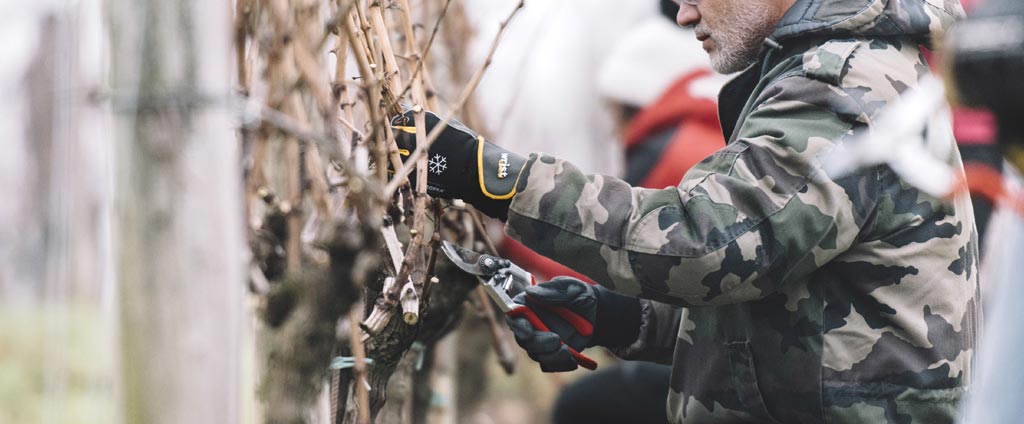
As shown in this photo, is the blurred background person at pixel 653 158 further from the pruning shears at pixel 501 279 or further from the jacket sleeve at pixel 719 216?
the jacket sleeve at pixel 719 216

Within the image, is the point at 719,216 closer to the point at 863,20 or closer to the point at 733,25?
the point at 863,20

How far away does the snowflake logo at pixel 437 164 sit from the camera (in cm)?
210

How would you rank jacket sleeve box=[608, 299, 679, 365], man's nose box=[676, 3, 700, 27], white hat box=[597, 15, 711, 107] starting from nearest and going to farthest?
man's nose box=[676, 3, 700, 27] → jacket sleeve box=[608, 299, 679, 365] → white hat box=[597, 15, 711, 107]

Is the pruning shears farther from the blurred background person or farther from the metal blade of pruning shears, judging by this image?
the blurred background person

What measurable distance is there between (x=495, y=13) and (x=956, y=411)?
6.21 meters

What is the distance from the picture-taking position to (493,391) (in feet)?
26.8

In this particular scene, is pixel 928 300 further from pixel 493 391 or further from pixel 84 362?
pixel 493 391

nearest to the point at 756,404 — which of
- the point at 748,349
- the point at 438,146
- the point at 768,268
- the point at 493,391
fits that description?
the point at 748,349

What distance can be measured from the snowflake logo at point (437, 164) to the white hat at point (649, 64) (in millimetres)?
2873

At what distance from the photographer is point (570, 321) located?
8.24 ft

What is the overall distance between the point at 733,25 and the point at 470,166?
0.70 meters

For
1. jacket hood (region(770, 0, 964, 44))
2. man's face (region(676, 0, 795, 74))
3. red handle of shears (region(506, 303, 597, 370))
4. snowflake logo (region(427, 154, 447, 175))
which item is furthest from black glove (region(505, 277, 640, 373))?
jacket hood (region(770, 0, 964, 44))

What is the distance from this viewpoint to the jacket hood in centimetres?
223

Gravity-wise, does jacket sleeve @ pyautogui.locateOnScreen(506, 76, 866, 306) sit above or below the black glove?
above
